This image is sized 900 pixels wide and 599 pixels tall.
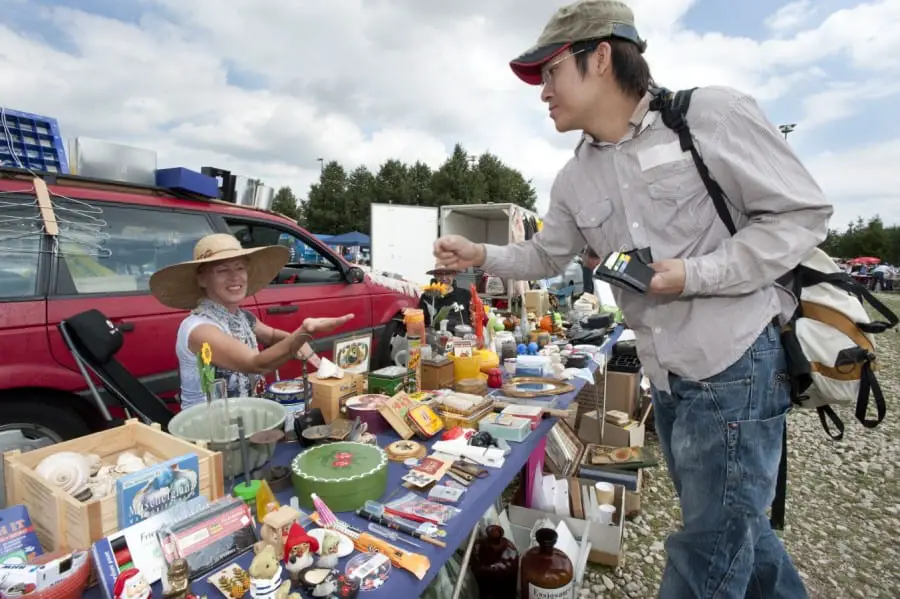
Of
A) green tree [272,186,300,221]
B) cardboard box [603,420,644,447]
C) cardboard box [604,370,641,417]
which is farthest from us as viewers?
green tree [272,186,300,221]

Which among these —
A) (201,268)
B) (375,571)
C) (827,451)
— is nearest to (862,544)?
(827,451)

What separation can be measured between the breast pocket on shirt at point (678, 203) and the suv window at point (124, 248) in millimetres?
2965

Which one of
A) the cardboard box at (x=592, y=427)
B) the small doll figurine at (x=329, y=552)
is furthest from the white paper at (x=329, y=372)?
the cardboard box at (x=592, y=427)

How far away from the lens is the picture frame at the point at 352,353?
2.21 metres

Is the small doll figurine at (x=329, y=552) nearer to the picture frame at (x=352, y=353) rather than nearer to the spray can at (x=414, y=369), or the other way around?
the picture frame at (x=352, y=353)

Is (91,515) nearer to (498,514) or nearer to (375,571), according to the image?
(375,571)

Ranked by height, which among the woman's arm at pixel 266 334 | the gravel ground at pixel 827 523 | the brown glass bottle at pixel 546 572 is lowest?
the gravel ground at pixel 827 523

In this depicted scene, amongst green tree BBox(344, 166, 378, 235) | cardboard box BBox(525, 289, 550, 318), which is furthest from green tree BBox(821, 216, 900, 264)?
cardboard box BBox(525, 289, 550, 318)

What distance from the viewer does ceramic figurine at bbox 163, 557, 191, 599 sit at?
0.94 metres

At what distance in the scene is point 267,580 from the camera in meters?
0.98

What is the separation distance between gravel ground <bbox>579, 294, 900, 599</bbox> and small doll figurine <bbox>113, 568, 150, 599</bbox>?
218cm

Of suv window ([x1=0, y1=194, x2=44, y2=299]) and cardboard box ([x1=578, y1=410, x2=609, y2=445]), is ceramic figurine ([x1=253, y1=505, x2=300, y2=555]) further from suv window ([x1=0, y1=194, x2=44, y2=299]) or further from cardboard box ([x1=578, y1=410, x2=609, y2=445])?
cardboard box ([x1=578, y1=410, x2=609, y2=445])

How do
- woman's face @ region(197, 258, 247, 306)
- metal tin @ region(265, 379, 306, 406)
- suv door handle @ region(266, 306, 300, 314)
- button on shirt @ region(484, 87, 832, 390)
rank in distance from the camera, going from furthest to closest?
suv door handle @ region(266, 306, 300, 314) → woman's face @ region(197, 258, 247, 306) → metal tin @ region(265, 379, 306, 406) → button on shirt @ region(484, 87, 832, 390)

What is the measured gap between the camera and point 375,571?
1.07 m
